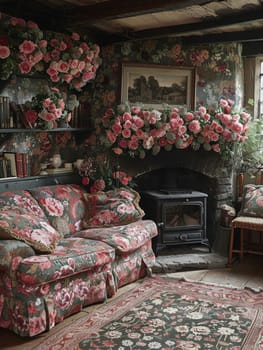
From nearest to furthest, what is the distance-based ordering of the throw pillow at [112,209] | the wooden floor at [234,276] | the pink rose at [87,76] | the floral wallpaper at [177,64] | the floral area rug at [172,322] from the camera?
1. the floral area rug at [172,322]
2. the wooden floor at [234,276]
3. the throw pillow at [112,209]
4. the pink rose at [87,76]
5. the floral wallpaper at [177,64]

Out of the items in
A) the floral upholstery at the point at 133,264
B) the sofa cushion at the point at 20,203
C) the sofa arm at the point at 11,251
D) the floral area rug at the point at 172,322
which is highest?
the sofa cushion at the point at 20,203

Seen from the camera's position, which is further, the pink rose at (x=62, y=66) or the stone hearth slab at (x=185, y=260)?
the stone hearth slab at (x=185, y=260)

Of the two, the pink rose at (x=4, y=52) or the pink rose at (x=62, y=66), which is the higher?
the pink rose at (x=4, y=52)

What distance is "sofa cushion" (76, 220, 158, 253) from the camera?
146 inches

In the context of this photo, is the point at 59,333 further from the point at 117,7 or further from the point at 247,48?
the point at 247,48

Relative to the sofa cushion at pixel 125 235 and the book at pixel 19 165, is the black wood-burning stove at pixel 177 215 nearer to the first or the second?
the sofa cushion at pixel 125 235

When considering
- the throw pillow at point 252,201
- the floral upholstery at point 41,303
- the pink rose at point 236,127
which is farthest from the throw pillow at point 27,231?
the pink rose at point 236,127

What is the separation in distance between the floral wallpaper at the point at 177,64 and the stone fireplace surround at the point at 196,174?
0.60m

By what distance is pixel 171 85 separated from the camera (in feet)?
16.0

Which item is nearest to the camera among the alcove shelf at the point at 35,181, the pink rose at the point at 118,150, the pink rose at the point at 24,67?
the pink rose at the point at 24,67

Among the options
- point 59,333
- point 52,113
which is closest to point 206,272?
point 59,333

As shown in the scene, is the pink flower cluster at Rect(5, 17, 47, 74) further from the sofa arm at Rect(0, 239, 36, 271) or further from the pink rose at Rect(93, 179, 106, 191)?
the sofa arm at Rect(0, 239, 36, 271)

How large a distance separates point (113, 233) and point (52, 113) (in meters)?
1.16

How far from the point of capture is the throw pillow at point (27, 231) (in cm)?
312
